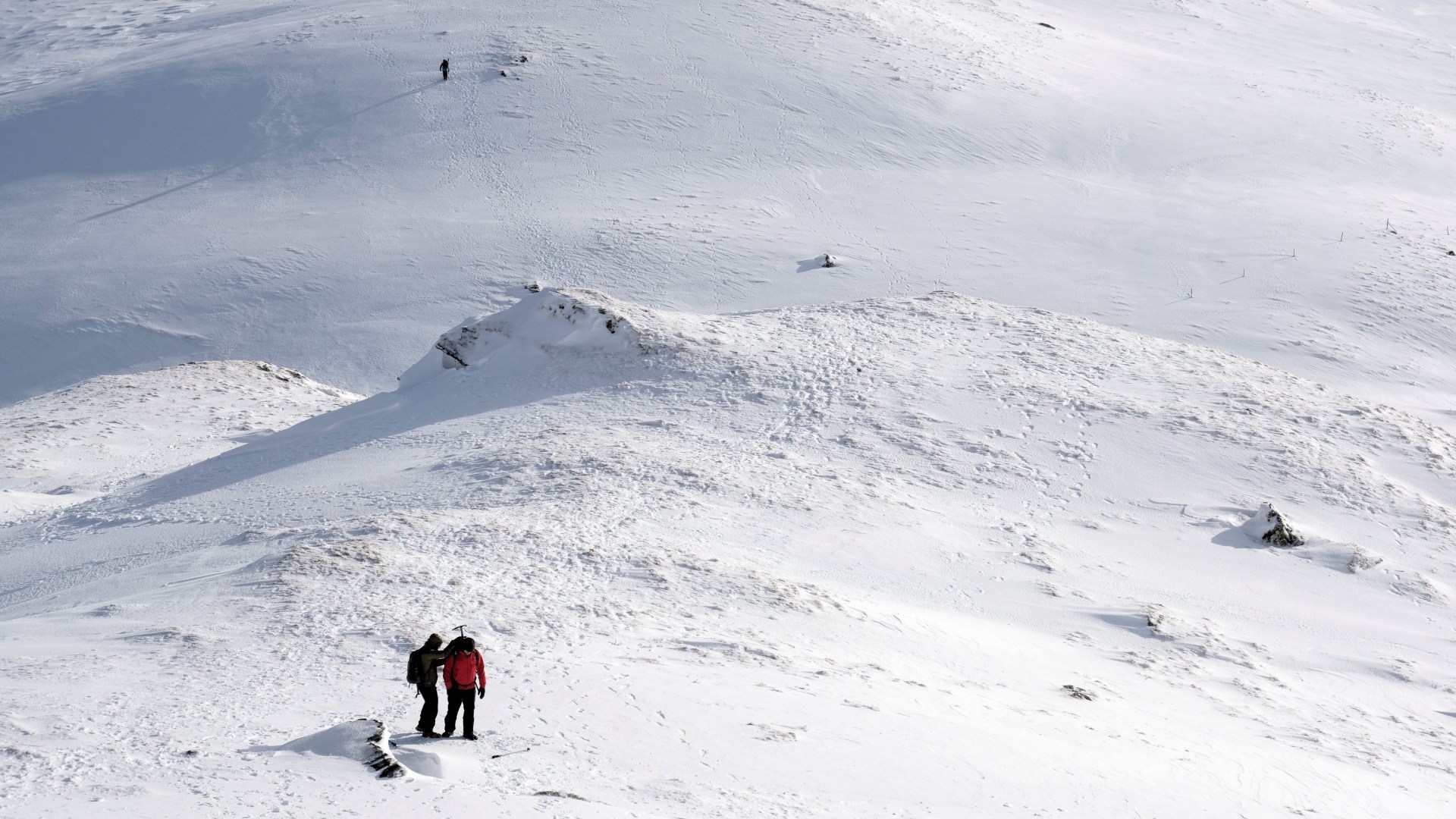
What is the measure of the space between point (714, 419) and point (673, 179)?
768 inches

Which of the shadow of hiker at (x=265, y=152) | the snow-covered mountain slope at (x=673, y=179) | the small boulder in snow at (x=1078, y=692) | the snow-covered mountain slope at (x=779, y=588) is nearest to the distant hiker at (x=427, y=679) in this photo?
the snow-covered mountain slope at (x=779, y=588)

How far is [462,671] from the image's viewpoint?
958cm

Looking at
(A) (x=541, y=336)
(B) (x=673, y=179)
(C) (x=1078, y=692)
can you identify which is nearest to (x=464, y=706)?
(C) (x=1078, y=692)

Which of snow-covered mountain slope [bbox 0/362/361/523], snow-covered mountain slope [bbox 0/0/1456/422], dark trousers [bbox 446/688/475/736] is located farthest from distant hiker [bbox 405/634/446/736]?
snow-covered mountain slope [bbox 0/0/1456/422]

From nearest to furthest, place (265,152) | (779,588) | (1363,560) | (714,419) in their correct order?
(779,588), (1363,560), (714,419), (265,152)

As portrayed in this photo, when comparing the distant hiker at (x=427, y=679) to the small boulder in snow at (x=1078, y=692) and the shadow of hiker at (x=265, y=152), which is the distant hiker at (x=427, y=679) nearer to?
the small boulder in snow at (x=1078, y=692)

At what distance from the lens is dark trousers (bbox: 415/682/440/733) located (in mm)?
9586

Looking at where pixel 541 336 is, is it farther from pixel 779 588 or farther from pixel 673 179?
pixel 673 179

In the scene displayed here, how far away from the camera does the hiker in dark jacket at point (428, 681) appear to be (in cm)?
958

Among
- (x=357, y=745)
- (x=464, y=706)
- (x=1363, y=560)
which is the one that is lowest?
(x=1363, y=560)

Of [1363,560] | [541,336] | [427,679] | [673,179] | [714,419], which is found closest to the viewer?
[427,679]

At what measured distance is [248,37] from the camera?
48.0 meters

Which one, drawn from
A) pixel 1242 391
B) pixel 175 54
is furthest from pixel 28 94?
pixel 1242 391

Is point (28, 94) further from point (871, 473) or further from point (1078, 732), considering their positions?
point (1078, 732)
